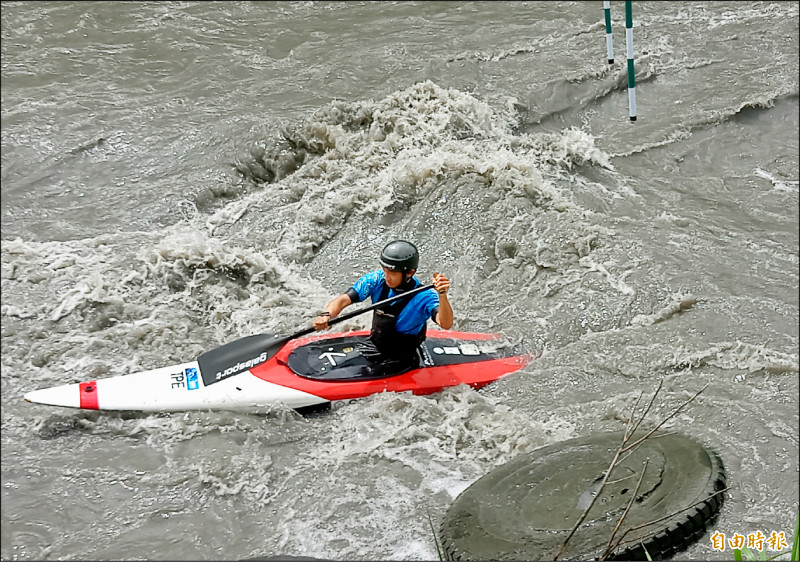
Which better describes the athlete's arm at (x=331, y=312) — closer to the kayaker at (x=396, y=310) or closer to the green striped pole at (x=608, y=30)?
the kayaker at (x=396, y=310)

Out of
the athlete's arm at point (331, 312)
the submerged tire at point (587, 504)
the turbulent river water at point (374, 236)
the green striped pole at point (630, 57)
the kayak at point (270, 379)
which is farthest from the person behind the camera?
the green striped pole at point (630, 57)

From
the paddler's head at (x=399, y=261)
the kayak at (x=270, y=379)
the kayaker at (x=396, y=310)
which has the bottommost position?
the kayak at (x=270, y=379)

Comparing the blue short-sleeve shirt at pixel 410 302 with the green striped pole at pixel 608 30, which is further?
the green striped pole at pixel 608 30

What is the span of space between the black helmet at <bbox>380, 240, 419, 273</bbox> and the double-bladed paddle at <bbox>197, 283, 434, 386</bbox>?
0.67m

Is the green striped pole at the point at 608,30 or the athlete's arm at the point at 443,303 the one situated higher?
the green striped pole at the point at 608,30

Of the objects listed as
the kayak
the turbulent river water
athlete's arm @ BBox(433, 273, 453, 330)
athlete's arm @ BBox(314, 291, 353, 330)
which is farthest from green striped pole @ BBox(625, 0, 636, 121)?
athlete's arm @ BBox(314, 291, 353, 330)

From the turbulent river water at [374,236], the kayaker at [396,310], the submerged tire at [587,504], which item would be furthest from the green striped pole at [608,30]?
the submerged tire at [587,504]

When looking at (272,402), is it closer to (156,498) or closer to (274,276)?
(156,498)

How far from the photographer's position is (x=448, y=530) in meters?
3.31

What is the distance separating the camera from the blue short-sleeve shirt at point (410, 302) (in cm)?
446

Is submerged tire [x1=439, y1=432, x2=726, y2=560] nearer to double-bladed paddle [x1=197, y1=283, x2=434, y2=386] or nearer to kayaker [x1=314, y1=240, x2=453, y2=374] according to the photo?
kayaker [x1=314, y1=240, x2=453, y2=374]

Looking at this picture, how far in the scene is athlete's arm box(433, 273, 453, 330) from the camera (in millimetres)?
4152

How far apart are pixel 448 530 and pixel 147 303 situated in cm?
305

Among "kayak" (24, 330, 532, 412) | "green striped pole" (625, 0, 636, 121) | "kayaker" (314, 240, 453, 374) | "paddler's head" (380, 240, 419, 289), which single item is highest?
"green striped pole" (625, 0, 636, 121)
